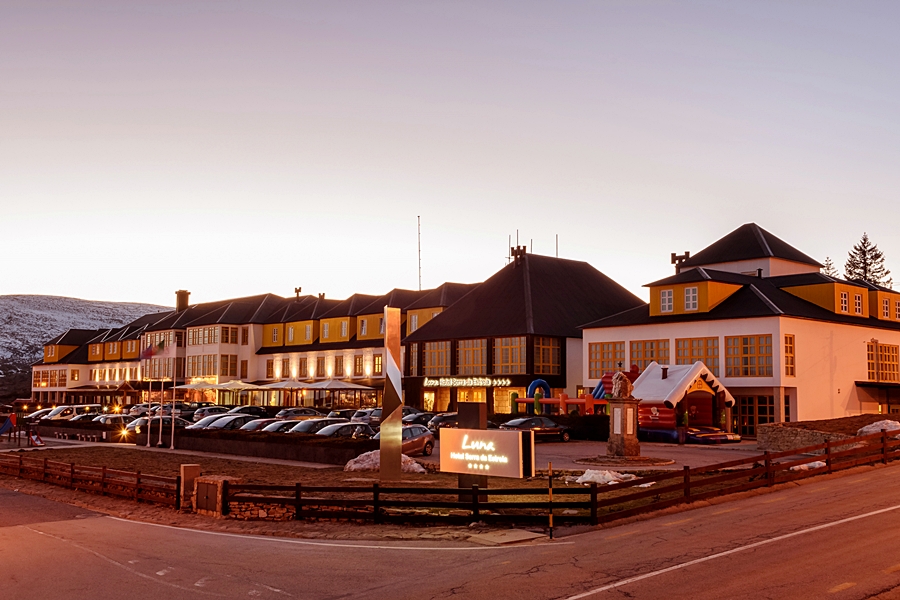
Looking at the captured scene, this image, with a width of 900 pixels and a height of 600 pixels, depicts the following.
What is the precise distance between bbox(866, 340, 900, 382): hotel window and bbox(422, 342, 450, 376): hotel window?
98.7 ft

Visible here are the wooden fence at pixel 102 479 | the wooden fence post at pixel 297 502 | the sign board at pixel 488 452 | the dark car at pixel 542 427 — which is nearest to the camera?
the sign board at pixel 488 452

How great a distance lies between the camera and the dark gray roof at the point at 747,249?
64125 mm

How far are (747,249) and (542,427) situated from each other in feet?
88.2

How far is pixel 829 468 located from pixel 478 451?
1245 cm

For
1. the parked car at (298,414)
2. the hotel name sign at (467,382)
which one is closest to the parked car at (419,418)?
the parked car at (298,414)

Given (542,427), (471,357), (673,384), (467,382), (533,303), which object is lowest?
(542,427)

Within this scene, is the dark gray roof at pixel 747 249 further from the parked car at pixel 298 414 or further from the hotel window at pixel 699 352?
the parked car at pixel 298 414

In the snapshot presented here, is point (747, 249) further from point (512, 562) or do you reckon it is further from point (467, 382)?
point (512, 562)

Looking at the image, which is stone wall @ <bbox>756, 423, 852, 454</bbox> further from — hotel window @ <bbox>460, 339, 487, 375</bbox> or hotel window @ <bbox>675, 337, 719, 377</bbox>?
hotel window @ <bbox>460, 339, 487, 375</bbox>

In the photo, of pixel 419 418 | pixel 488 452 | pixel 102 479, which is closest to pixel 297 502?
pixel 488 452

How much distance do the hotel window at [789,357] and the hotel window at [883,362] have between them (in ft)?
27.8

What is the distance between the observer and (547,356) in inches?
2534

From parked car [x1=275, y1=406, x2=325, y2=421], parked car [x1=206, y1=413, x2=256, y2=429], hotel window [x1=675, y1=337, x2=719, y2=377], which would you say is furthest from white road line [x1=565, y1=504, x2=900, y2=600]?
parked car [x1=275, y1=406, x2=325, y2=421]

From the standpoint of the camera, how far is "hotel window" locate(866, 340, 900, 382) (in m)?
55.2
